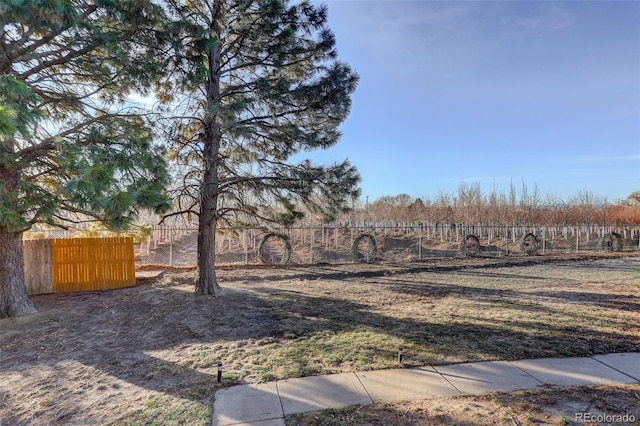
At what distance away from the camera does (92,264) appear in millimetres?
8211

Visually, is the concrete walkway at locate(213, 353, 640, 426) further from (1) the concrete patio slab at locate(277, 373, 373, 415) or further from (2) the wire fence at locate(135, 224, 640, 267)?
(2) the wire fence at locate(135, 224, 640, 267)

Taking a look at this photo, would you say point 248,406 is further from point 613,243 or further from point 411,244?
point 613,243

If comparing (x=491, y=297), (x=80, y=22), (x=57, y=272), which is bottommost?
(x=491, y=297)

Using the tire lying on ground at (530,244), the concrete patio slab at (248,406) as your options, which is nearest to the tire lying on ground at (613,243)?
the tire lying on ground at (530,244)

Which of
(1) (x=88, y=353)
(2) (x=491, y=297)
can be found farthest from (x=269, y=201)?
(2) (x=491, y=297)

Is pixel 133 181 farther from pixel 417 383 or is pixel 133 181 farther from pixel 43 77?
pixel 417 383

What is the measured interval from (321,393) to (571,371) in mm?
2709

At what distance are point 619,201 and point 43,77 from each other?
4630 cm

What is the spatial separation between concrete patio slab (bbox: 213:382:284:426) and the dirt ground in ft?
0.39

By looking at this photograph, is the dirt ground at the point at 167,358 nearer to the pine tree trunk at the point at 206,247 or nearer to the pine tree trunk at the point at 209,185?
the pine tree trunk at the point at 206,247

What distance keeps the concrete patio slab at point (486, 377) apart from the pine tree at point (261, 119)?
4.24 meters

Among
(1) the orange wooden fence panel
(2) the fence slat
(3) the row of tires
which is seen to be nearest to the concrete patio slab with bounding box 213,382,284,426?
(3) the row of tires

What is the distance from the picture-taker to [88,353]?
420cm

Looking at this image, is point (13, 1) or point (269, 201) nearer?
point (13, 1)
